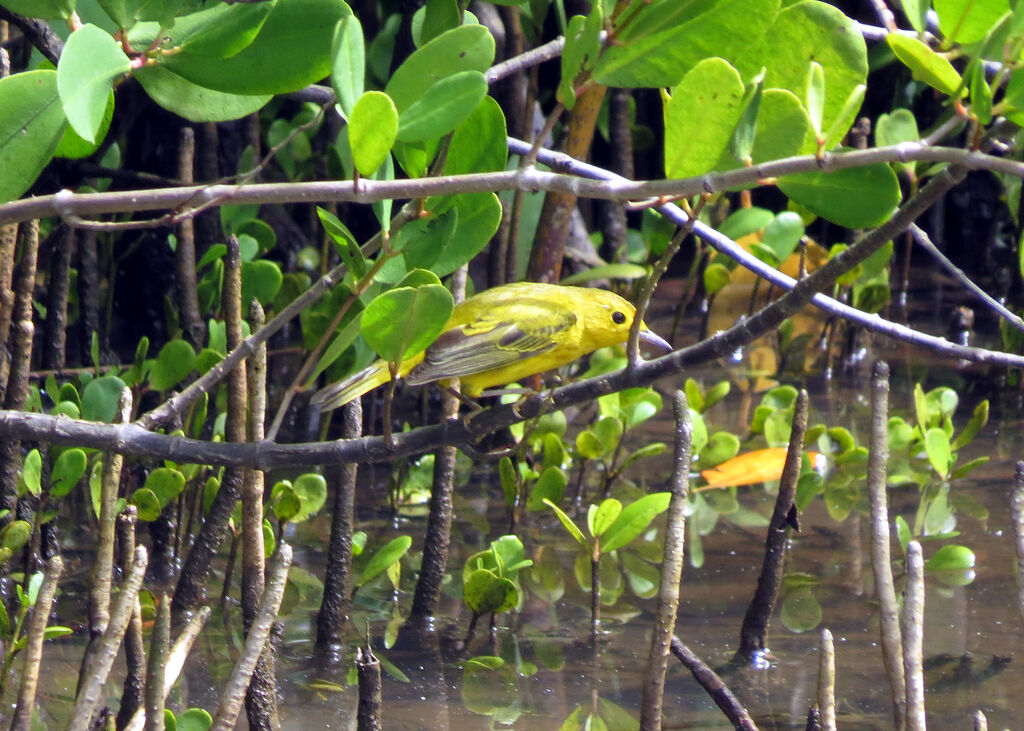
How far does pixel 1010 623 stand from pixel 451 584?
155 cm

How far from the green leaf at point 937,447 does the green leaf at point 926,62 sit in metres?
2.18

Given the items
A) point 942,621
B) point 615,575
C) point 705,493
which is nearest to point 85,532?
point 615,575

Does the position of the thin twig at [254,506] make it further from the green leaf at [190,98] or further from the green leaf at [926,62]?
the green leaf at [926,62]

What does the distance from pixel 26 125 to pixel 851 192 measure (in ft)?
4.06

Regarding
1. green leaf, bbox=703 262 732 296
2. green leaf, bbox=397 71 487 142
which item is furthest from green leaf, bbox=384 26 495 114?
green leaf, bbox=703 262 732 296

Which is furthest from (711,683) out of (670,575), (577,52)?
(577,52)

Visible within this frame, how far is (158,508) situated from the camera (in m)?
3.16

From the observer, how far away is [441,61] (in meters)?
1.78

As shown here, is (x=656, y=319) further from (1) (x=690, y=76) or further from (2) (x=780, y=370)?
(1) (x=690, y=76)

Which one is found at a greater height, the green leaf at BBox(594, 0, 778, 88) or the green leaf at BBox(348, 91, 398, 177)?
the green leaf at BBox(594, 0, 778, 88)

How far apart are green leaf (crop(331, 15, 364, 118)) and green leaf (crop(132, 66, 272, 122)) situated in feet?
0.81

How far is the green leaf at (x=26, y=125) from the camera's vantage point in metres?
1.72

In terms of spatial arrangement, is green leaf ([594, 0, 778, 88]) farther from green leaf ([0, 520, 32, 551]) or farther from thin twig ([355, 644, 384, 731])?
green leaf ([0, 520, 32, 551])

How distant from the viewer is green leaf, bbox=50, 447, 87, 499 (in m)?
2.92
